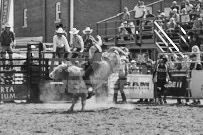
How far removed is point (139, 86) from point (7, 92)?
452 centimetres

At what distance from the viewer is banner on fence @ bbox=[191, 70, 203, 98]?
17141mm

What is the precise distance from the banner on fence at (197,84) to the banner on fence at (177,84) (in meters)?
0.36

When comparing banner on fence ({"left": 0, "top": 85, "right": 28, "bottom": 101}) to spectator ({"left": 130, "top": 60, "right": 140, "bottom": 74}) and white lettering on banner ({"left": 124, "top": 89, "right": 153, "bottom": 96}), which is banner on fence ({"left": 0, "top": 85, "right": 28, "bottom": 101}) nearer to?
white lettering on banner ({"left": 124, "top": 89, "right": 153, "bottom": 96})

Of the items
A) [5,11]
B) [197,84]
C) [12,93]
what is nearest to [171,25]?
[197,84]

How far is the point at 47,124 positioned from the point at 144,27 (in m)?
14.1

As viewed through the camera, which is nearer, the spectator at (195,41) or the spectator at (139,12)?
the spectator at (195,41)

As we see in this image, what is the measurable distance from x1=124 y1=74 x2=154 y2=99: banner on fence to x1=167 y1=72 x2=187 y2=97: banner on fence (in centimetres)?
72

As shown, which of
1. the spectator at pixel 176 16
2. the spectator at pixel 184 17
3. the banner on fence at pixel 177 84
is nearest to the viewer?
the banner on fence at pixel 177 84

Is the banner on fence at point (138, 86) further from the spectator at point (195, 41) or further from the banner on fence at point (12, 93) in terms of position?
the banner on fence at point (12, 93)

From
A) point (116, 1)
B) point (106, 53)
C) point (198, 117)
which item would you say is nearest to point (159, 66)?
point (106, 53)

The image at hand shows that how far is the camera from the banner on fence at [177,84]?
58.0ft

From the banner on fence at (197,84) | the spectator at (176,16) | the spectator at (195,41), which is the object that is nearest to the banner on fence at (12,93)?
the banner on fence at (197,84)

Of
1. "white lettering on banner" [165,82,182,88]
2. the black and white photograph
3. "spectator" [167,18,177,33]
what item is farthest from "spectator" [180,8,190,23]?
"white lettering on banner" [165,82,182,88]

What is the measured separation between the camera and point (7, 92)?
18.4 metres
